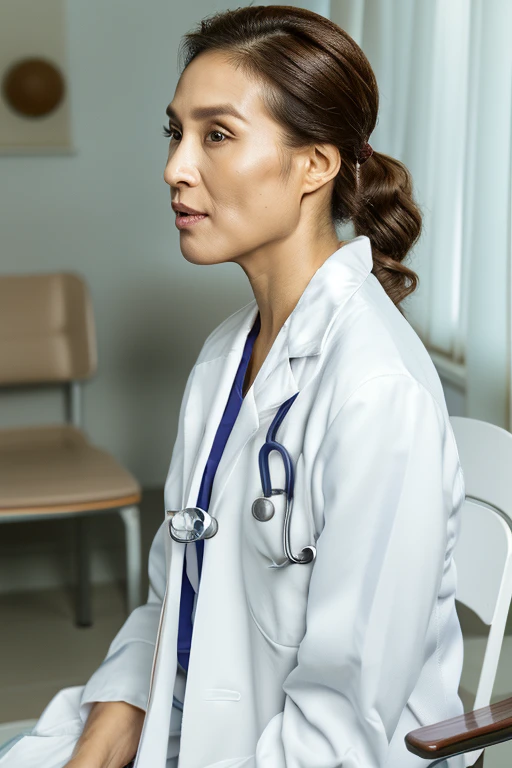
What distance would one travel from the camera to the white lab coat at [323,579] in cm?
81

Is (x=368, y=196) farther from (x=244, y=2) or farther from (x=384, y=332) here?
(x=244, y=2)

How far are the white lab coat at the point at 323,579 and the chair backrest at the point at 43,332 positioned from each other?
1.65 metres

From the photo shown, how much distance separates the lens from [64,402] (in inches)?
117

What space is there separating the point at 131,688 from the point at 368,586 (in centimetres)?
37

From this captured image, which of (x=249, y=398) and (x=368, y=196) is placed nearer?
(x=249, y=398)

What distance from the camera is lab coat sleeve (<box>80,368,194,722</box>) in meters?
1.05

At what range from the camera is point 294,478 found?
89cm

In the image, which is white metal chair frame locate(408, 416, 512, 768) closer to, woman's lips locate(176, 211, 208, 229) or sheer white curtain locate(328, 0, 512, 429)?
woman's lips locate(176, 211, 208, 229)

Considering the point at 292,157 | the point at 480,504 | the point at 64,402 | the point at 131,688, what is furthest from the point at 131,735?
the point at 64,402

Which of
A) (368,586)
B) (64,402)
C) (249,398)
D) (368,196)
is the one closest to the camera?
(368,586)

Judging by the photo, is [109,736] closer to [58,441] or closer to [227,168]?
[227,168]

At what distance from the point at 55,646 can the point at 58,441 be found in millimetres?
521

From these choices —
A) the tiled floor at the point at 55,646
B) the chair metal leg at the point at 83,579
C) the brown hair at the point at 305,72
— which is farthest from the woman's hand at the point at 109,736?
the chair metal leg at the point at 83,579

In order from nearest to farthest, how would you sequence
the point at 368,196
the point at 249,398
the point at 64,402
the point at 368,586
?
1. the point at 368,586
2. the point at 249,398
3. the point at 368,196
4. the point at 64,402
